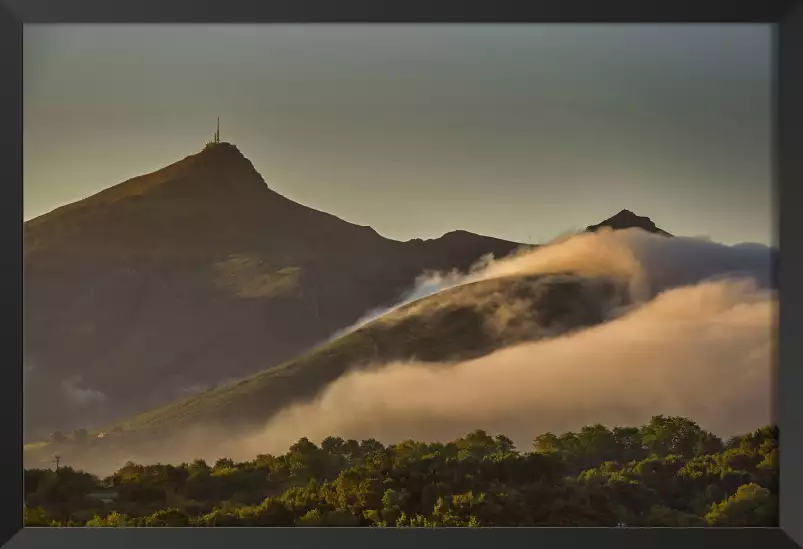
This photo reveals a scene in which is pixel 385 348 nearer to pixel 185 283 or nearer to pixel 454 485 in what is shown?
pixel 454 485

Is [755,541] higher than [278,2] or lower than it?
lower

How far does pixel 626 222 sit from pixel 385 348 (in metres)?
0.80

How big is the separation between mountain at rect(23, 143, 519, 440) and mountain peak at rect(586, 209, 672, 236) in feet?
0.91

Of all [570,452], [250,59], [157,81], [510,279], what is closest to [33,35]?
[157,81]

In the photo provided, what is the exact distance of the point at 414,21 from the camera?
1.74 metres

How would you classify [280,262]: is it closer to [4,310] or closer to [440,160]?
[440,160]

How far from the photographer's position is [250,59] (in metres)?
1.89

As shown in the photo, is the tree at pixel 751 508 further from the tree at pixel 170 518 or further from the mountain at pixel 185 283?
the tree at pixel 170 518

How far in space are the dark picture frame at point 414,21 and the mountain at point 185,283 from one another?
0.10m

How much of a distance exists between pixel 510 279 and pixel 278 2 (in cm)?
99

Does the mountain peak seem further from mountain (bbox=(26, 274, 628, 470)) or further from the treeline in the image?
the treeline

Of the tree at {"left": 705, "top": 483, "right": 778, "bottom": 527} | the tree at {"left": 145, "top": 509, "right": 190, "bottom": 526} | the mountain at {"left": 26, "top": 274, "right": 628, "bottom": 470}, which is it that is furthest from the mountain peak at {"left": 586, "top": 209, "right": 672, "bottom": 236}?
the tree at {"left": 145, "top": 509, "right": 190, "bottom": 526}

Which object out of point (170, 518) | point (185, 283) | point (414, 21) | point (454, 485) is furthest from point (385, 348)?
point (414, 21)

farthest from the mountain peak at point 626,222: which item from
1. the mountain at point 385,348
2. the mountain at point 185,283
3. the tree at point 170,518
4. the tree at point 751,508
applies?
the tree at point 170,518
